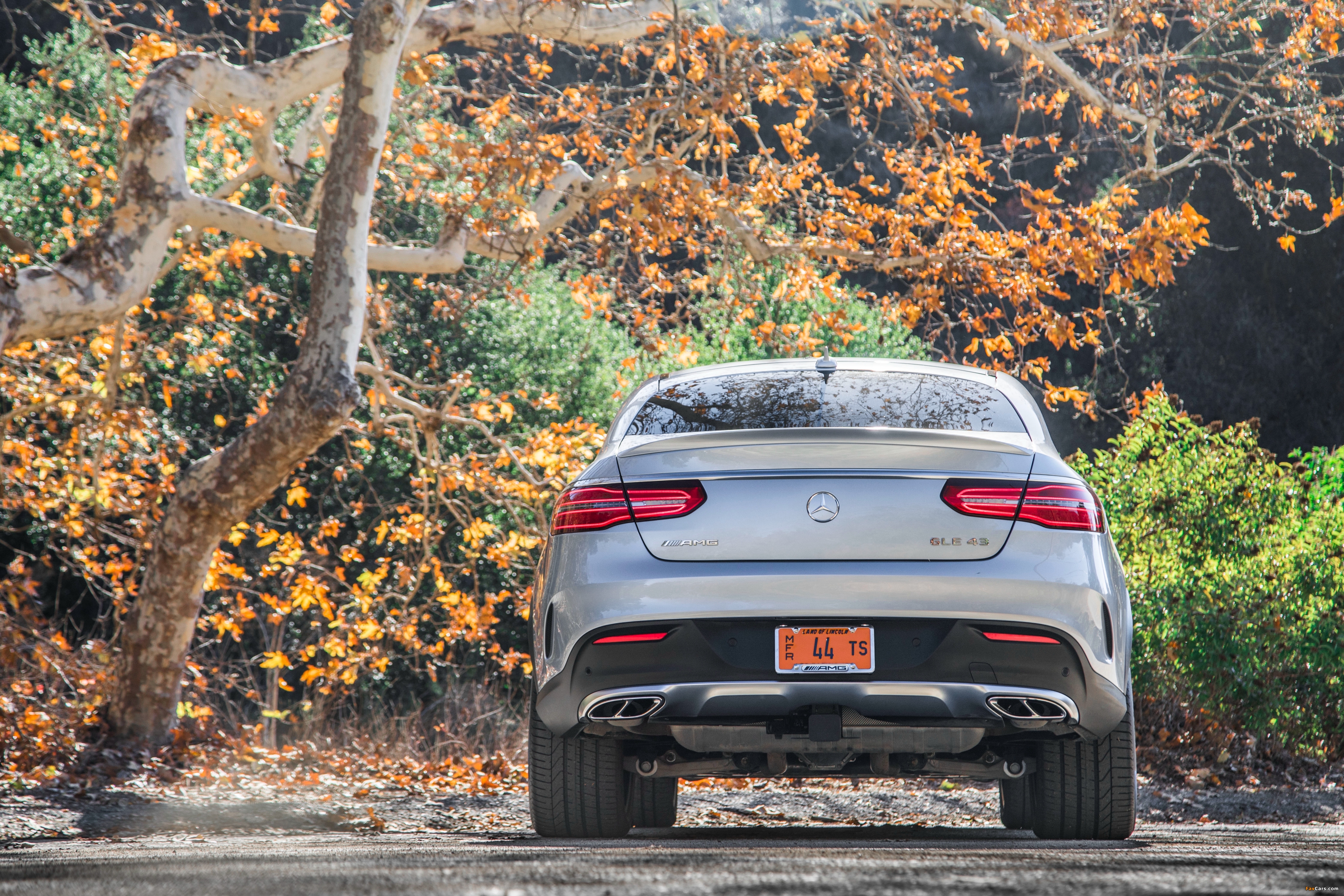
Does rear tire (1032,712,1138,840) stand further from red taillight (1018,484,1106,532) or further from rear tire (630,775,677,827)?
rear tire (630,775,677,827)

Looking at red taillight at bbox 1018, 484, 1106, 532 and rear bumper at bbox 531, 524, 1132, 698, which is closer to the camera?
rear bumper at bbox 531, 524, 1132, 698

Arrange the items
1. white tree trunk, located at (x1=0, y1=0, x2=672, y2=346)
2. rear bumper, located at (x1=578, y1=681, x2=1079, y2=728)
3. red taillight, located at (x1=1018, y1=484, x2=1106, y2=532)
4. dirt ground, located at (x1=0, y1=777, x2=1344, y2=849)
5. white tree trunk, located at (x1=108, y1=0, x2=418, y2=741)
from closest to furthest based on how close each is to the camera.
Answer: rear bumper, located at (x1=578, y1=681, x2=1079, y2=728) < red taillight, located at (x1=1018, y1=484, x2=1106, y2=532) < dirt ground, located at (x1=0, y1=777, x2=1344, y2=849) < white tree trunk, located at (x1=0, y1=0, x2=672, y2=346) < white tree trunk, located at (x1=108, y1=0, x2=418, y2=741)

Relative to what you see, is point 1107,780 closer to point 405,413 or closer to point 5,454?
point 405,413

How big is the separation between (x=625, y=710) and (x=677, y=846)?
478 millimetres

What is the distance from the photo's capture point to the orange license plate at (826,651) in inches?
163

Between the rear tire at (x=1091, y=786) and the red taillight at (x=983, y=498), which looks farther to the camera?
the rear tire at (x=1091, y=786)

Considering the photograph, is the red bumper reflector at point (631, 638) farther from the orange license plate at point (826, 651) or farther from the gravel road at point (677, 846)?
the gravel road at point (677, 846)

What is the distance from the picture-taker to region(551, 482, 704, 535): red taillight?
14.0 feet

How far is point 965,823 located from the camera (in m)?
7.12

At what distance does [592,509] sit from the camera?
14.3ft

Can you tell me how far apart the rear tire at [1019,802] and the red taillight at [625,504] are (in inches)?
64.8

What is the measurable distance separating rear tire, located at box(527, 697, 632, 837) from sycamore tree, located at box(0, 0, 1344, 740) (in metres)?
3.82

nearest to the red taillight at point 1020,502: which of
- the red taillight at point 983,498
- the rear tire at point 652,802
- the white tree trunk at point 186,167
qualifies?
the red taillight at point 983,498

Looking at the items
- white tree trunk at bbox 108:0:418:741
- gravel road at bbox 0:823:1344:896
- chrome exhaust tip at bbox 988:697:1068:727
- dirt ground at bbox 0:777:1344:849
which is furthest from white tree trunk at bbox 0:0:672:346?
chrome exhaust tip at bbox 988:697:1068:727
